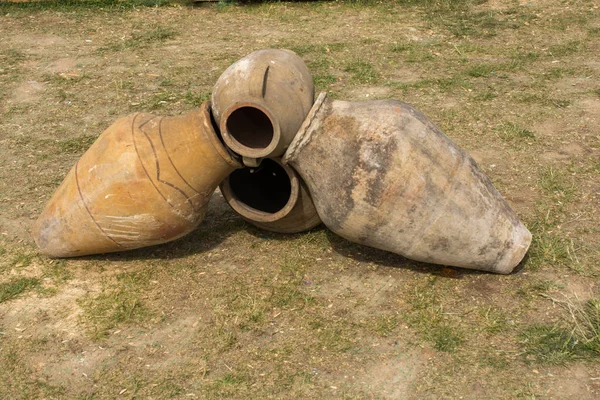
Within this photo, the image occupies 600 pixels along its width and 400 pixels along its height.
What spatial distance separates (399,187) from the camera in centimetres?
452

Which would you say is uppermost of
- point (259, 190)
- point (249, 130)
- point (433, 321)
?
point (249, 130)

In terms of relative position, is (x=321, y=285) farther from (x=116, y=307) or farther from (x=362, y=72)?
(x=362, y=72)

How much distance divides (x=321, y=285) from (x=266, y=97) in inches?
52.8

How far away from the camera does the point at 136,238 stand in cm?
502

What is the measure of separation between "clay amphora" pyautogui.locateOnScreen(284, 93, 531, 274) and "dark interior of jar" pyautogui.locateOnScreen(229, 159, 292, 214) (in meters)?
0.79

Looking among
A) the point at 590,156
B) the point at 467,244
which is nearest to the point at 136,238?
the point at 467,244

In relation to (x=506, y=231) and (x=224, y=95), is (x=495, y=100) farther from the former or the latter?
(x=224, y=95)

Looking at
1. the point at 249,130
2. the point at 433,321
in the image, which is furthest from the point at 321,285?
the point at 249,130

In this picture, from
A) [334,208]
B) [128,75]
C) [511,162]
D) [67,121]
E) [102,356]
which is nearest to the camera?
[102,356]

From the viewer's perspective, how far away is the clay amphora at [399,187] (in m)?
4.55

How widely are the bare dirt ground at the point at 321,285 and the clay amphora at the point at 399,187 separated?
1.10 ft

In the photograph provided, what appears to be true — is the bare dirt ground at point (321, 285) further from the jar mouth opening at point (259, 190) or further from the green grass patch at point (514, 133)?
the jar mouth opening at point (259, 190)

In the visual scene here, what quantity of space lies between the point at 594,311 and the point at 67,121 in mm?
→ 5440

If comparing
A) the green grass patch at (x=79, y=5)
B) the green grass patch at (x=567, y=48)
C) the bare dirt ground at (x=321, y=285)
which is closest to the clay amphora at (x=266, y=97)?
the bare dirt ground at (x=321, y=285)
